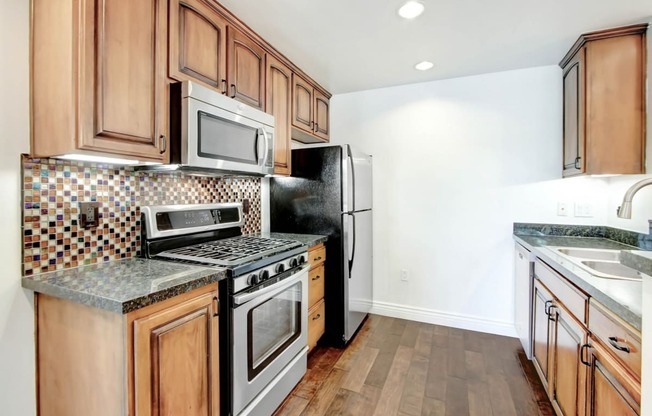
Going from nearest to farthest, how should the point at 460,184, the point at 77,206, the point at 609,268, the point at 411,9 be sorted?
1. the point at 77,206
2. the point at 609,268
3. the point at 411,9
4. the point at 460,184

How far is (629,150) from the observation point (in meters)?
2.02

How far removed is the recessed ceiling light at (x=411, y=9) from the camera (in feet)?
5.73

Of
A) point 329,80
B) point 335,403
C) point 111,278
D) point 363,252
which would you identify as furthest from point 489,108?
point 111,278

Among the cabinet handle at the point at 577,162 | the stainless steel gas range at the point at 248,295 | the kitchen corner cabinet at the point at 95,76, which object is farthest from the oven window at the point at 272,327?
the cabinet handle at the point at 577,162

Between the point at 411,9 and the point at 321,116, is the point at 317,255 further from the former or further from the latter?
the point at 411,9

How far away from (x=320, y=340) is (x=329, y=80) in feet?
7.89

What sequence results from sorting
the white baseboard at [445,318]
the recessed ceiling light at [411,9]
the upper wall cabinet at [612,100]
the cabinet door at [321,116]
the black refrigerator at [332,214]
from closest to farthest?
1. the recessed ceiling light at [411,9]
2. the upper wall cabinet at [612,100]
3. the black refrigerator at [332,214]
4. the white baseboard at [445,318]
5. the cabinet door at [321,116]

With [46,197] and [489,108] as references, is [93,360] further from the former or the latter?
[489,108]

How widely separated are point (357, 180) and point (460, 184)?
1.03 meters

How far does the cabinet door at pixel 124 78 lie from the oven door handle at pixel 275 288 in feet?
2.61

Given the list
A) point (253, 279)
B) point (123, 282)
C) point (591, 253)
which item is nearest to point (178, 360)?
point (123, 282)

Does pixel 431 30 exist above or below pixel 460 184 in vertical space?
above

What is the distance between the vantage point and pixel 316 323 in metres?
2.38

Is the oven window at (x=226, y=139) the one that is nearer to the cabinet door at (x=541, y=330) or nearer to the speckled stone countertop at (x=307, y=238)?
the speckled stone countertop at (x=307, y=238)
